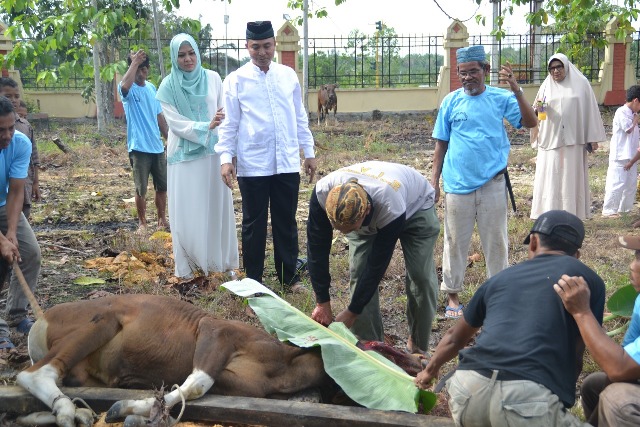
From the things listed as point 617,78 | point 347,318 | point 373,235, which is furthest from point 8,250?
point 617,78

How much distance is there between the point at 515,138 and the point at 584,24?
35.4 feet

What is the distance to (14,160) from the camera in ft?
19.1

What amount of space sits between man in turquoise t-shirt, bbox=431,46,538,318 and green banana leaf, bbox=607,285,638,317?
4.92 feet

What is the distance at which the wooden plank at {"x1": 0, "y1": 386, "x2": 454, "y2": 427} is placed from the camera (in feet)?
13.2

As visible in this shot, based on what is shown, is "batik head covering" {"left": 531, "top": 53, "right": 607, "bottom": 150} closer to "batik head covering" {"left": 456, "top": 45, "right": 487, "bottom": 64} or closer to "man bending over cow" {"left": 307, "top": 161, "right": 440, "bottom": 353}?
"batik head covering" {"left": 456, "top": 45, "right": 487, "bottom": 64}

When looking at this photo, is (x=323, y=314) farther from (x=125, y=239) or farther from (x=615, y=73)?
(x=615, y=73)

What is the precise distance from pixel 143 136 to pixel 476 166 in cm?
448

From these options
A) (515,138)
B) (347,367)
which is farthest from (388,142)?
(347,367)

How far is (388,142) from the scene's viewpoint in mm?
19875

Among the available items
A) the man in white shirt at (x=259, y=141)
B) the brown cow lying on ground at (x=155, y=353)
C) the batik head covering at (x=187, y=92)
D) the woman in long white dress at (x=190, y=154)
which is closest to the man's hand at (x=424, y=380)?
the brown cow lying on ground at (x=155, y=353)

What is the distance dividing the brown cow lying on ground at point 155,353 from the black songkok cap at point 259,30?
2960 millimetres

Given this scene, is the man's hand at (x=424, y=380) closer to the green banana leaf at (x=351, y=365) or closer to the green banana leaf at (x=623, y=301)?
the green banana leaf at (x=351, y=365)

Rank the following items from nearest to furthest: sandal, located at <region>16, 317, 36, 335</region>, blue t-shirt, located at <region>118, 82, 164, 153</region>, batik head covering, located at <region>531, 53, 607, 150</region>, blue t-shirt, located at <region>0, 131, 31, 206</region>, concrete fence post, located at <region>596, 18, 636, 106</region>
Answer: blue t-shirt, located at <region>0, 131, 31, 206</region>, sandal, located at <region>16, 317, 36, 335</region>, batik head covering, located at <region>531, 53, 607, 150</region>, blue t-shirt, located at <region>118, 82, 164, 153</region>, concrete fence post, located at <region>596, 18, 636, 106</region>

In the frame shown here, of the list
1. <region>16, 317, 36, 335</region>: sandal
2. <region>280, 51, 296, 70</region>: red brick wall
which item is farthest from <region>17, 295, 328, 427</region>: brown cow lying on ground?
<region>280, 51, 296, 70</region>: red brick wall
